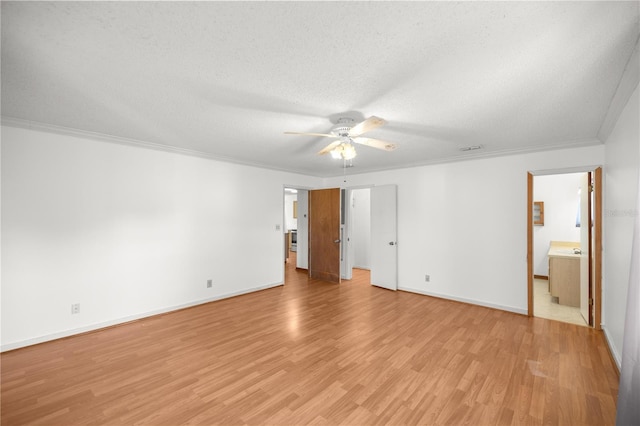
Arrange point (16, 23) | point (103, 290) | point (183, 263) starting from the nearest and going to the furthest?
point (16, 23)
point (103, 290)
point (183, 263)

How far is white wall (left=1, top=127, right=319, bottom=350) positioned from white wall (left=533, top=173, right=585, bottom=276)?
6468mm

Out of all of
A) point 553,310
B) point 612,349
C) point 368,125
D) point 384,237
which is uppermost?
point 368,125

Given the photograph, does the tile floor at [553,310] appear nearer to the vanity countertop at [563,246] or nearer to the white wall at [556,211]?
the vanity countertop at [563,246]

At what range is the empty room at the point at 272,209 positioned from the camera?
1.53 m

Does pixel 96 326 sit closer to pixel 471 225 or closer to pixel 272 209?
pixel 272 209

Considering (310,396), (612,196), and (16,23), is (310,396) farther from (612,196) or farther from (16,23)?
(612,196)

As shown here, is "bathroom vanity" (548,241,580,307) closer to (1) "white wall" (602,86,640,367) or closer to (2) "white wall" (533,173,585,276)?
(1) "white wall" (602,86,640,367)

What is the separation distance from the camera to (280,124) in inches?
115

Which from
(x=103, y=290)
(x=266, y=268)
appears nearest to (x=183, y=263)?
(x=103, y=290)

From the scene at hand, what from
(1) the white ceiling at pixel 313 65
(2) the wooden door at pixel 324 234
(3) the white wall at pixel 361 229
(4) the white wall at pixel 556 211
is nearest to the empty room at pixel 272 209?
(1) the white ceiling at pixel 313 65

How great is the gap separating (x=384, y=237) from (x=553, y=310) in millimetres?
2875

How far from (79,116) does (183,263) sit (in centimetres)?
234

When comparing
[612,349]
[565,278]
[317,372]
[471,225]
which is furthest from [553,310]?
[317,372]

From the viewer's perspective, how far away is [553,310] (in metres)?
4.16
